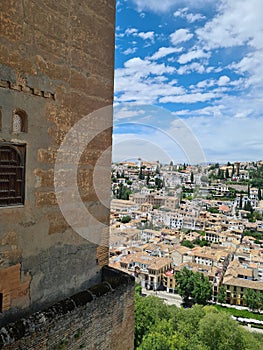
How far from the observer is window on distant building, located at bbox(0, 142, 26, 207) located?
195cm

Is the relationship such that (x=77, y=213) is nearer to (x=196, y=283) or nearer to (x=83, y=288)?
(x=83, y=288)

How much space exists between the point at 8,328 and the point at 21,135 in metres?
1.16

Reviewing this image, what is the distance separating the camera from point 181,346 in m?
12.4

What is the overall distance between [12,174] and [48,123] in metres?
0.44

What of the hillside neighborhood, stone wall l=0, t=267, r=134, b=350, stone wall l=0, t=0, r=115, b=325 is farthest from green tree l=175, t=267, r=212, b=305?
stone wall l=0, t=0, r=115, b=325

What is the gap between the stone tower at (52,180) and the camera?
1.92 meters

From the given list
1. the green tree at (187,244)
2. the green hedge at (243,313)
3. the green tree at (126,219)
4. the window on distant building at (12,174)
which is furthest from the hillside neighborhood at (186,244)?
the window on distant building at (12,174)

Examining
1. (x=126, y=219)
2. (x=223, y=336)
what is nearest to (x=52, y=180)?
(x=223, y=336)

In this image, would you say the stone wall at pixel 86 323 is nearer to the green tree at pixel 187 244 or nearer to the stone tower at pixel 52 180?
the stone tower at pixel 52 180

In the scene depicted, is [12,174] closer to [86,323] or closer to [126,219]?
[86,323]

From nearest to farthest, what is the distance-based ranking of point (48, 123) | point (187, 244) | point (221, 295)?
point (48, 123)
point (221, 295)
point (187, 244)

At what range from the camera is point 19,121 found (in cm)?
199

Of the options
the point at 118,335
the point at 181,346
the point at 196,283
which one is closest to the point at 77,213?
the point at 118,335

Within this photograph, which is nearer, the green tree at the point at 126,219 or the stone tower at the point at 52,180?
the stone tower at the point at 52,180
